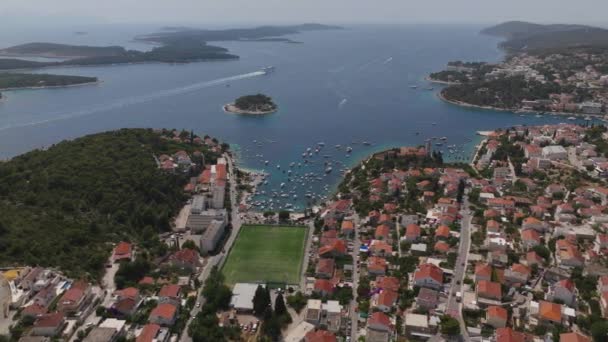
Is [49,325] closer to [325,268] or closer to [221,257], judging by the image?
[221,257]

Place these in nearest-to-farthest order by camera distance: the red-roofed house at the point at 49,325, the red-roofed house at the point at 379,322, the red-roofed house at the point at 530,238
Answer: the red-roofed house at the point at 49,325 → the red-roofed house at the point at 379,322 → the red-roofed house at the point at 530,238

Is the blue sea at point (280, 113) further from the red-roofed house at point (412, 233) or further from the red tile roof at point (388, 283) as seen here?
the red tile roof at point (388, 283)

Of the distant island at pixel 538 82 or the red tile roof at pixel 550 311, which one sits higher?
the distant island at pixel 538 82

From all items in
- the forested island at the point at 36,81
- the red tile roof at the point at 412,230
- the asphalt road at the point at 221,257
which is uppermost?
the forested island at the point at 36,81

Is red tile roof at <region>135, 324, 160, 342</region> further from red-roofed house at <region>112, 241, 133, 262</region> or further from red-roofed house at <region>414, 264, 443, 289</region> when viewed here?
red-roofed house at <region>414, 264, 443, 289</region>

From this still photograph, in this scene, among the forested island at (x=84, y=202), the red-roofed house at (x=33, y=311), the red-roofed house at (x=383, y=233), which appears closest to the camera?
the red-roofed house at (x=33, y=311)

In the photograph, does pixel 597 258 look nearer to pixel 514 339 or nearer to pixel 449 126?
pixel 514 339

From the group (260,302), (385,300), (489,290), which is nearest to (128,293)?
(260,302)

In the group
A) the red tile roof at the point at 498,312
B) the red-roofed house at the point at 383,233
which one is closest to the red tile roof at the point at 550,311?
the red tile roof at the point at 498,312
